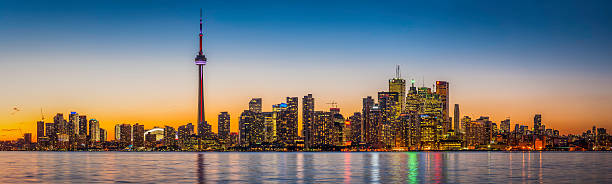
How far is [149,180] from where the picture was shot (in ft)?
282

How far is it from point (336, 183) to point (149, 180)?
25.1m

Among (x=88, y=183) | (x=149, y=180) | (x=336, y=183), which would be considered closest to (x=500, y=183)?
(x=336, y=183)

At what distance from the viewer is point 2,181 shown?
275ft

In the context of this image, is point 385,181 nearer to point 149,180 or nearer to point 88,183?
point 149,180

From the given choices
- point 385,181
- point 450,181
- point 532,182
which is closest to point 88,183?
point 385,181

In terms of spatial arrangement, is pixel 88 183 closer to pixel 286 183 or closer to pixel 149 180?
pixel 149 180

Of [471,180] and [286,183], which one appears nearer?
[286,183]

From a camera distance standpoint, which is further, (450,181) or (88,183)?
(450,181)

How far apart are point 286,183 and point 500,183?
91.6 ft

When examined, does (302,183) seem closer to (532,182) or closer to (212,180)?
(212,180)

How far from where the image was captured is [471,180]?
293 feet

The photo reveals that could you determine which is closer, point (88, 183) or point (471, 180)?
point (88, 183)

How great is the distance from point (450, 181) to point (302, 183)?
68.1ft

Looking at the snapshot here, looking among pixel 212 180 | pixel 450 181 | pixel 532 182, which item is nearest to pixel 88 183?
pixel 212 180
